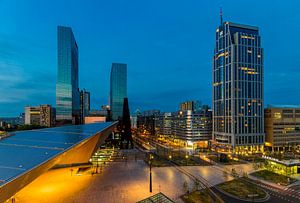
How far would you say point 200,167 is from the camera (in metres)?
51.5

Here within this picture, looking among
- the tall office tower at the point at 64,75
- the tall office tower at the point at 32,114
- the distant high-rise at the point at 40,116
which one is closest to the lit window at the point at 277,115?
the tall office tower at the point at 64,75

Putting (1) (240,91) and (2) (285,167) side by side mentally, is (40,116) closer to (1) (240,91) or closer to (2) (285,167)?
(1) (240,91)

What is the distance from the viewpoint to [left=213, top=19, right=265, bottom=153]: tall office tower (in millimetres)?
85875

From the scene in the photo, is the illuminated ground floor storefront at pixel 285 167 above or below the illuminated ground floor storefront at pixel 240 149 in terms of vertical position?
above

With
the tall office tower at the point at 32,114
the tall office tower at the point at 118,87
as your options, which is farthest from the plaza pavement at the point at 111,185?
the tall office tower at the point at 32,114

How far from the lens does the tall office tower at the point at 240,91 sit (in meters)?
85.9

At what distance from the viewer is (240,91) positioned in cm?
8662

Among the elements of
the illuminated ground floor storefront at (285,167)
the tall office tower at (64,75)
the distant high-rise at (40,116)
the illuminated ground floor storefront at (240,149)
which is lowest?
the illuminated ground floor storefront at (240,149)

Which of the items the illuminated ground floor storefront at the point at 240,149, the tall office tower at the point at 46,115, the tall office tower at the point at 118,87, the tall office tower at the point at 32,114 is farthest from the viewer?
the tall office tower at the point at 118,87

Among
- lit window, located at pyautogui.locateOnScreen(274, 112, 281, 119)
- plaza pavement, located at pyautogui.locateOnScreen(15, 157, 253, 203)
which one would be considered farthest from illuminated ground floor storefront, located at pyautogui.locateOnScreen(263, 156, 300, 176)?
lit window, located at pyautogui.locateOnScreen(274, 112, 281, 119)

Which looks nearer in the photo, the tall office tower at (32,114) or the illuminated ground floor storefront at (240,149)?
the illuminated ground floor storefront at (240,149)

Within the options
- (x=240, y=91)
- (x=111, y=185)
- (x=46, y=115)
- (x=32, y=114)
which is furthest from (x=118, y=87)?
(x=111, y=185)

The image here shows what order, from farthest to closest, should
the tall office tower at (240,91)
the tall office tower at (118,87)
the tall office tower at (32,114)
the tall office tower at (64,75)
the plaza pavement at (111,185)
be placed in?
the tall office tower at (118,87), the tall office tower at (32,114), the tall office tower at (64,75), the tall office tower at (240,91), the plaza pavement at (111,185)

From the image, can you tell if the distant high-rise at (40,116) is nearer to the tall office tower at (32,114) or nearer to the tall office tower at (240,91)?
the tall office tower at (32,114)
